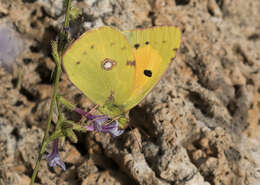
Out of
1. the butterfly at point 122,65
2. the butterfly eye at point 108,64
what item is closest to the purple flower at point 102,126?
the butterfly at point 122,65

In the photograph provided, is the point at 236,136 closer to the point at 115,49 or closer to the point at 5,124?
the point at 115,49

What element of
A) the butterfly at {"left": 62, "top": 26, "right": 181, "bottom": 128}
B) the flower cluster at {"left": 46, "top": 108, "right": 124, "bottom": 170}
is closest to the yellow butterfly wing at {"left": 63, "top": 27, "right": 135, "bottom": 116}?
the butterfly at {"left": 62, "top": 26, "right": 181, "bottom": 128}

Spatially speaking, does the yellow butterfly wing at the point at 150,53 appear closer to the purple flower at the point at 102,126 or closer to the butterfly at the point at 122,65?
the butterfly at the point at 122,65

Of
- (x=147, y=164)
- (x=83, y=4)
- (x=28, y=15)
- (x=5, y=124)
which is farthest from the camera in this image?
(x=28, y=15)

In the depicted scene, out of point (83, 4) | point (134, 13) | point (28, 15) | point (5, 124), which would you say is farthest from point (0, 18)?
point (134, 13)

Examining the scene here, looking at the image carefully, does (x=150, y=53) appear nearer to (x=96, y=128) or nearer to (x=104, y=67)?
(x=104, y=67)
